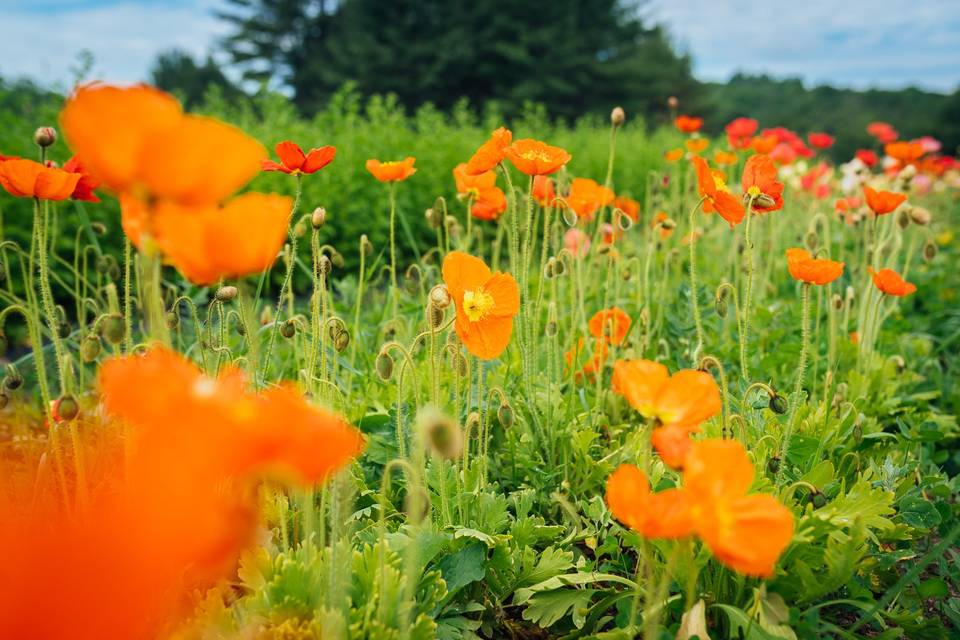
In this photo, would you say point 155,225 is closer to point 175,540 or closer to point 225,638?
point 175,540

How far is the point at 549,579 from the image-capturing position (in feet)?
4.25

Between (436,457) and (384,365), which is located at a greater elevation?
(384,365)

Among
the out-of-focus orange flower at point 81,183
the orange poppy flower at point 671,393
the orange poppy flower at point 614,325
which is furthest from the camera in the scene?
the orange poppy flower at point 614,325

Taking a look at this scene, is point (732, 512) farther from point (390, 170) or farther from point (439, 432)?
point (390, 170)

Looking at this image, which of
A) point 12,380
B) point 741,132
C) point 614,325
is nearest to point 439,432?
point 12,380

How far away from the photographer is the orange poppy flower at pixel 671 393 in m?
0.93

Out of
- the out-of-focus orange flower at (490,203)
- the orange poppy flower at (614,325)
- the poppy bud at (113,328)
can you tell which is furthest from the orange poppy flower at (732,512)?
the out-of-focus orange flower at (490,203)

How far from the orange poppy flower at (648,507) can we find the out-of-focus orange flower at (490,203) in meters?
1.28

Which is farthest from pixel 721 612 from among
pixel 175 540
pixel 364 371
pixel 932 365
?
pixel 932 365

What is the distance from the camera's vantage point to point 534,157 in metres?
1.49

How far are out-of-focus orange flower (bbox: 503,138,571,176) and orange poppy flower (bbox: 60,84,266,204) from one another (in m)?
0.86

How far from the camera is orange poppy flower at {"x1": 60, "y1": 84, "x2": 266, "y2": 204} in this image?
1.97ft

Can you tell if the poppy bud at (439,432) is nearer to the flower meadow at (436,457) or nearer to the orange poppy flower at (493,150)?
the flower meadow at (436,457)

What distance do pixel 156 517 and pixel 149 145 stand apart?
288 mm
